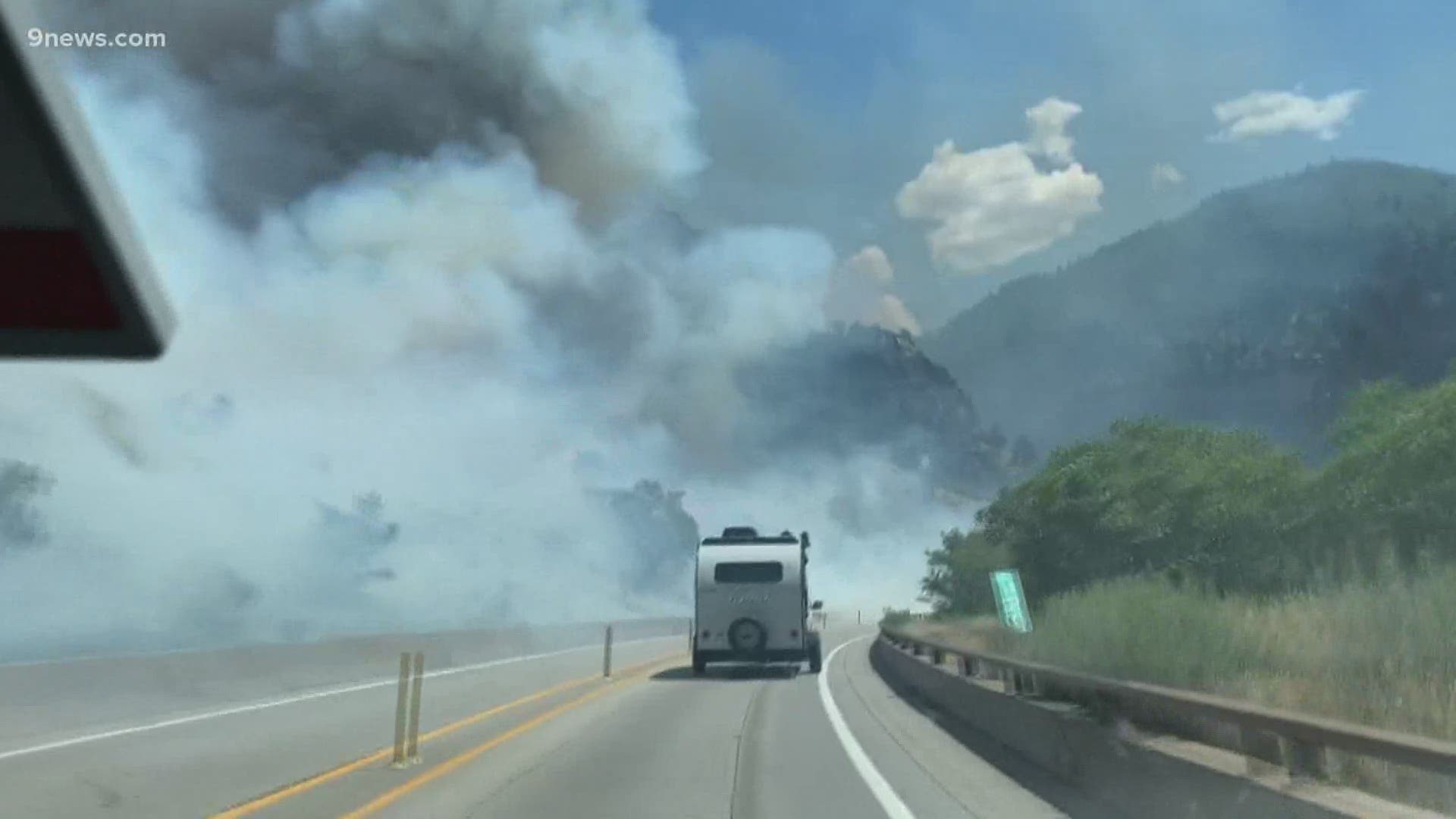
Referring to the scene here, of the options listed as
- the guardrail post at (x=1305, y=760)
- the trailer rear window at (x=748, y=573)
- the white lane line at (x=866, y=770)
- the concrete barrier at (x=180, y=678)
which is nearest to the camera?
the guardrail post at (x=1305, y=760)

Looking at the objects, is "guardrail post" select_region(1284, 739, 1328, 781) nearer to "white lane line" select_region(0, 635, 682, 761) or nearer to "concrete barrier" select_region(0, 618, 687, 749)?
"white lane line" select_region(0, 635, 682, 761)

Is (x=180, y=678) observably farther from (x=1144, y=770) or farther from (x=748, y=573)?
(x=1144, y=770)

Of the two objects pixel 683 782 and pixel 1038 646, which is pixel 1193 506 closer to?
pixel 1038 646

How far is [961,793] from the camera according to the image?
12.7 metres

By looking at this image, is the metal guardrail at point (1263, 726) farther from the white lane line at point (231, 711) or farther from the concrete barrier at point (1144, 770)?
the white lane line at point (231, 711)

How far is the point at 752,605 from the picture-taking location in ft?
113

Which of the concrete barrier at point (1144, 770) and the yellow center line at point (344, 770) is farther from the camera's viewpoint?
the yellow center line at point (344, 770)

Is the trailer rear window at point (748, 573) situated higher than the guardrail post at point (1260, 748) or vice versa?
the trailer rear window at point (748, 573)

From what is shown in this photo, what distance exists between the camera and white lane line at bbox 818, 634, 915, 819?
11.9 m

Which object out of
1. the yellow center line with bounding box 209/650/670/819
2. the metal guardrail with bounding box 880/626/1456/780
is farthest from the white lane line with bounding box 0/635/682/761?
the metal guardrail with bounding box 880/626/1456/780

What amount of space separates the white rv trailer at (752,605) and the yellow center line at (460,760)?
6.12 m

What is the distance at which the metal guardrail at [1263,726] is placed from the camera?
6961 mm

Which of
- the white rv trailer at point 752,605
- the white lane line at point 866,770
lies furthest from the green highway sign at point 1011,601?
the white lane line at point 866,770

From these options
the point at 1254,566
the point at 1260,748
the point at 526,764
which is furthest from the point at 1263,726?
the point at 1254,566
